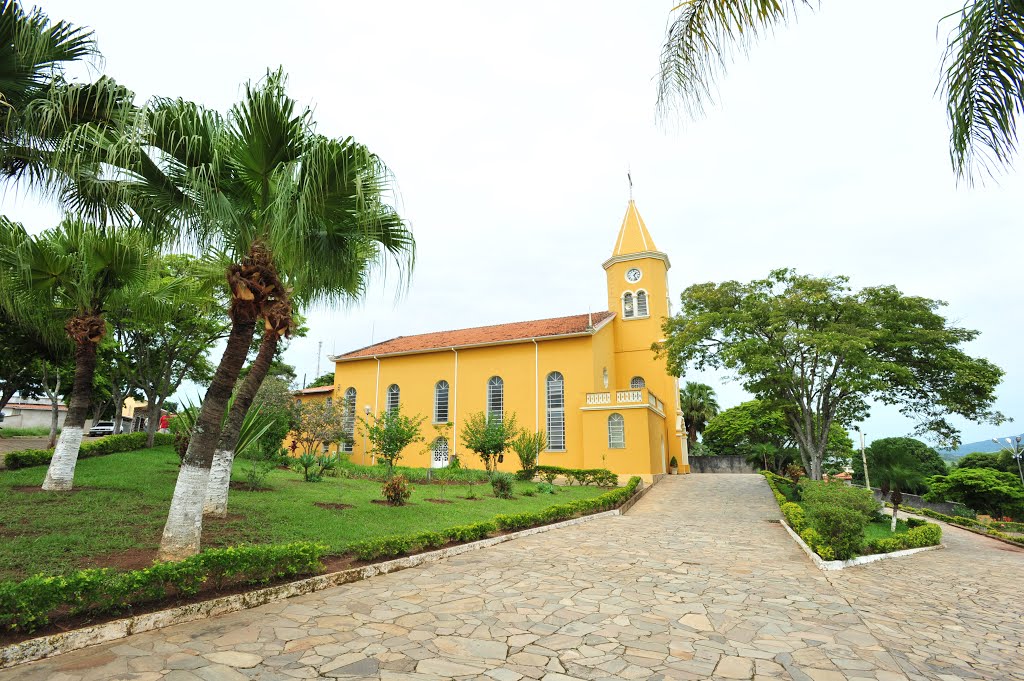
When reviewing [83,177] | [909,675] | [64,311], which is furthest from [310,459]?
[909,675]

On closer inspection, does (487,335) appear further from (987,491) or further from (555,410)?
(987,491)

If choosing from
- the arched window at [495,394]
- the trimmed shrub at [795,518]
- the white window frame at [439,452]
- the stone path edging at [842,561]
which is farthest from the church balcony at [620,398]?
the stone path edging at [842,561]

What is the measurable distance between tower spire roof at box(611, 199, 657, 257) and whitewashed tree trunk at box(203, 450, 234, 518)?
24.5 metres

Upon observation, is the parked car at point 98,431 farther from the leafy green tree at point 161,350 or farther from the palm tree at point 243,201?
the palm tree at point 243,201

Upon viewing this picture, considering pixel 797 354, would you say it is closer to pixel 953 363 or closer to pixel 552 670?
pixel 953 363

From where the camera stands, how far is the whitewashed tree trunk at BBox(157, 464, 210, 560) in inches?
235

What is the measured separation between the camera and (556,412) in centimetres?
2528

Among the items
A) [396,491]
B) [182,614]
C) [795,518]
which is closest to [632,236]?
[795,518]

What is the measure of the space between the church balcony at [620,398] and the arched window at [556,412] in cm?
176

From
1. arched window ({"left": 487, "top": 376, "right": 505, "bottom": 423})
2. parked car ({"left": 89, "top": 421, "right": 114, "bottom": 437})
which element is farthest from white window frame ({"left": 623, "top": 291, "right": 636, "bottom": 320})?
parked car ({"left": 89, "top": 421, "right": 114, "bottom": 437})

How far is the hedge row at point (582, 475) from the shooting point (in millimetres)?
20203

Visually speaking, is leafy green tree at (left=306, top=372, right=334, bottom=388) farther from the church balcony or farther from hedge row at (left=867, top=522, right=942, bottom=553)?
hedge row at (left=867, top=522, right=942, bottom=553)

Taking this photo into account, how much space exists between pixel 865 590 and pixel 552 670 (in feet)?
18.5

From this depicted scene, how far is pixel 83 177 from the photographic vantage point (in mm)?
6129
